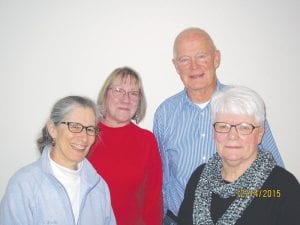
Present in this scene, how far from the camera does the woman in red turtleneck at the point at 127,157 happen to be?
203 cm

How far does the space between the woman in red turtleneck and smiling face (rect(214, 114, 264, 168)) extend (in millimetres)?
741

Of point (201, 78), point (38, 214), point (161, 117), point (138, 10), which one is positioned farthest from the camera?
point (138, 10)

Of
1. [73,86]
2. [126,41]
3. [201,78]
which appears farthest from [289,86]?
[73,86]

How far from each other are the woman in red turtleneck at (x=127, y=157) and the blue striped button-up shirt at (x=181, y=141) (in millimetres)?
110

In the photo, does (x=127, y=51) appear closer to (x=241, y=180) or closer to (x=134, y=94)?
(x=134, y=94)

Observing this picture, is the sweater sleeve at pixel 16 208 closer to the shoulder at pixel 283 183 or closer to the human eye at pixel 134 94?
the human eye at pixel 134 94

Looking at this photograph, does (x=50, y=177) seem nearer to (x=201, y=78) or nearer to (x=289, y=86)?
(x=201, y=78)

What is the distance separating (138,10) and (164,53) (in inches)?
17.6

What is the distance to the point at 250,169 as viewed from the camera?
1515mm

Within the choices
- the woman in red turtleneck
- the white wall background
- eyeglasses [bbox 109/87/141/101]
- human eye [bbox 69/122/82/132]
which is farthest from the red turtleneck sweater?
the white wall background

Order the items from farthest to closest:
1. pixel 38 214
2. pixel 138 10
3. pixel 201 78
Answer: pixel 138 10
pixel 201 78
pixel 38 214

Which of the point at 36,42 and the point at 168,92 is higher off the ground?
the point at 36,42

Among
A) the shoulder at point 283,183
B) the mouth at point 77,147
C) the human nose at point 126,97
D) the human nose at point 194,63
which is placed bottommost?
the shoulder at point 283,183

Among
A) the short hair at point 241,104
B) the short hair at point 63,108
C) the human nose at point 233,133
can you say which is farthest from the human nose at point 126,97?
the human nose at point 233,133
